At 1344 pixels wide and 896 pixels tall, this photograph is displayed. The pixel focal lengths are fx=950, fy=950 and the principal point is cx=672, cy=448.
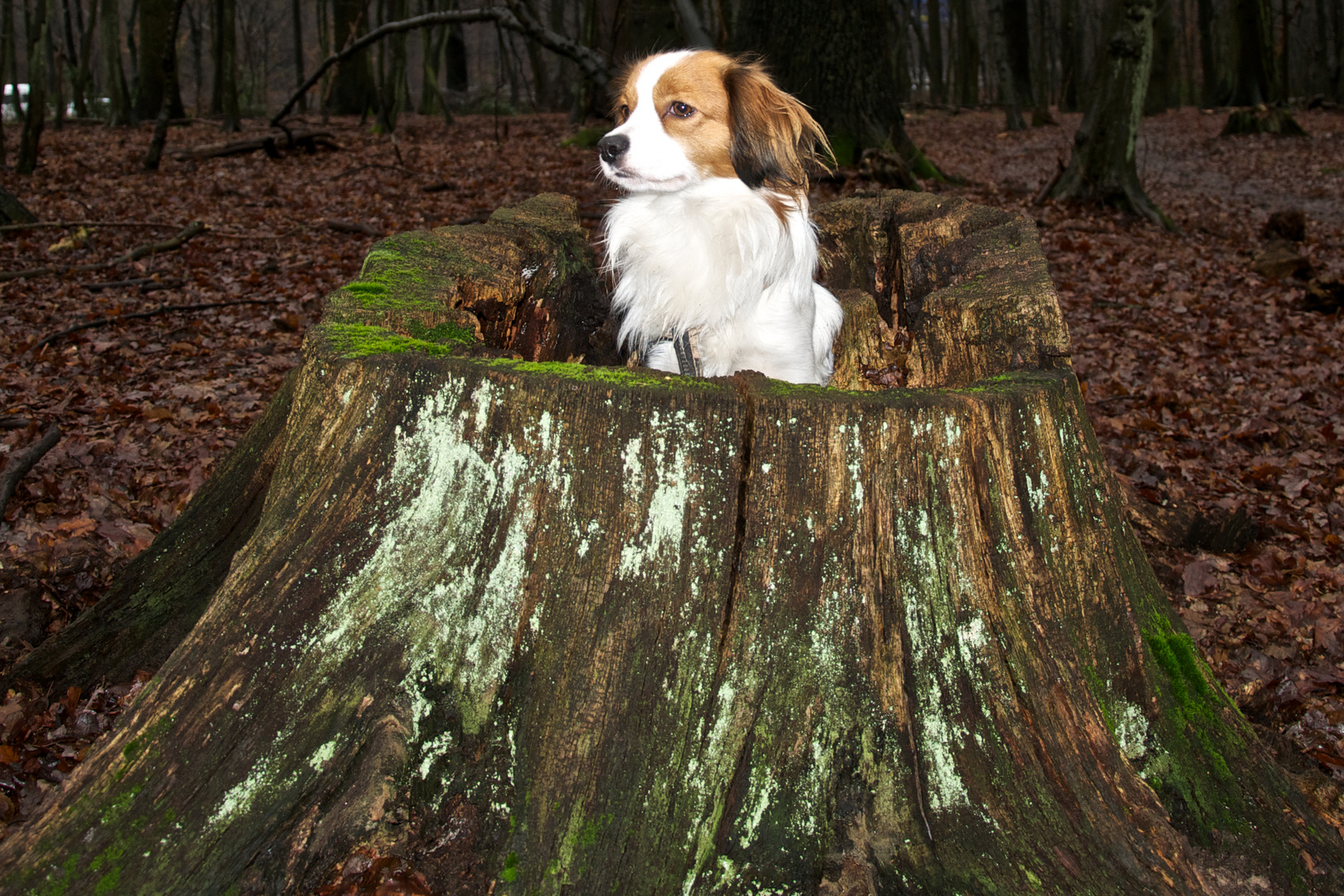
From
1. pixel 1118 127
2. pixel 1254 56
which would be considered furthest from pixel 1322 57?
pixel 1118 127

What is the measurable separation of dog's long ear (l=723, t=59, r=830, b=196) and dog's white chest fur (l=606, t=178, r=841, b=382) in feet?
0.32

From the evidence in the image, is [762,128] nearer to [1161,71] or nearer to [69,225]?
[69,225]

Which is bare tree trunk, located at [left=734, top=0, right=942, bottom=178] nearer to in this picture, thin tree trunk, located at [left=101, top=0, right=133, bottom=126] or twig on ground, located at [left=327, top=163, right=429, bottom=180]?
twig on ground, located at [left=327, top=163, right=429, bottom=180]

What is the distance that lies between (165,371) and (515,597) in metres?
5.20

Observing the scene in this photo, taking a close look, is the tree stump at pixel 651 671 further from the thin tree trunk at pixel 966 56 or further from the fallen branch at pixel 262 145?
the thin tree trunk at pixel 966 56

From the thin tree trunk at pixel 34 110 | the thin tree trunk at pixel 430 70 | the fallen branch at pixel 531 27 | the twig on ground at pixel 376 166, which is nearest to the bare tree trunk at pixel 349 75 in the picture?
the thin tree trunk at pixel 430 70

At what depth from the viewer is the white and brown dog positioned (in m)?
3.59

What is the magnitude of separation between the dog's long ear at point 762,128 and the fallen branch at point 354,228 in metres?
7.11

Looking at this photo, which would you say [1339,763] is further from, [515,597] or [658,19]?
[658,19]

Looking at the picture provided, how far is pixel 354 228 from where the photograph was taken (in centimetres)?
1012

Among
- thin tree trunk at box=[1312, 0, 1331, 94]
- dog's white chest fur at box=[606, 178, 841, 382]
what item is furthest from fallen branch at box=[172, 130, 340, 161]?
thin tree trunk at box=[1312, 0, 1331, 94]

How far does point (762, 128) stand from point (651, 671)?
2.44 meters

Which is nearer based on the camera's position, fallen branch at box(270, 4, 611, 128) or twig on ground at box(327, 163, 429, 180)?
fallen branch at box(270, 4, 611, 128)

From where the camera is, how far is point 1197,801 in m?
2.23
